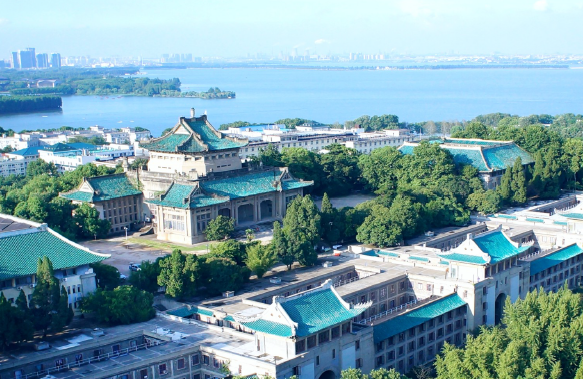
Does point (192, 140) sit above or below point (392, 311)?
above

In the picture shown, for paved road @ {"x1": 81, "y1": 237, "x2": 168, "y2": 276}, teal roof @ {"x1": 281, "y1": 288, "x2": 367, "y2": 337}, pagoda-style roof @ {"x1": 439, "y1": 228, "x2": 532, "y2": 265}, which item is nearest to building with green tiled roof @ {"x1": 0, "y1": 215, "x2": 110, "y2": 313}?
paved road @ {"x1": 81, "y1": 237, "x2": 168, "y2": 276}

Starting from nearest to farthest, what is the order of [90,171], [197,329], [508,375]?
[508,375], [197,329], [90,171]

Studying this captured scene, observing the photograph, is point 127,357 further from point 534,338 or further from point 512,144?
point 512,144

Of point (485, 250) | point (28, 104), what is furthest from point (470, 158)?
point (28, 104)

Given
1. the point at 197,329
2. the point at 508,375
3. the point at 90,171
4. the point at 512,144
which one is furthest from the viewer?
the point at 512,144

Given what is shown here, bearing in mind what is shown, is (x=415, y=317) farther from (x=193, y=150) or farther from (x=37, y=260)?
(x=193, y=150)

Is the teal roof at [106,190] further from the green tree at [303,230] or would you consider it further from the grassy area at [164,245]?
the green tree at [303,230]

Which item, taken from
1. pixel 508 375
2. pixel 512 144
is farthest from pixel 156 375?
pixel 512 144
